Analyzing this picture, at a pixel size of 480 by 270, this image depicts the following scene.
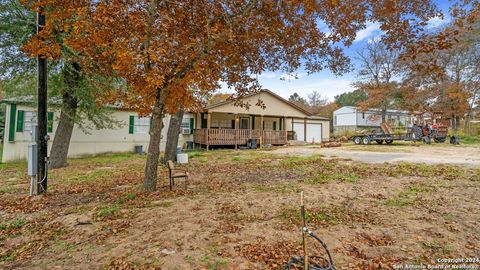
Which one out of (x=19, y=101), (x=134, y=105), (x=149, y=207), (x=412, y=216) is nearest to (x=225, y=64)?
(x=134, y=105)

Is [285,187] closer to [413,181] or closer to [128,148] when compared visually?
[413,181]

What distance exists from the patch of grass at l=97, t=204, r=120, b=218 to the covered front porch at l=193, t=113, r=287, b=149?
12430 millimetres

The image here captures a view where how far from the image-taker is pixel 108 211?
4.24 m

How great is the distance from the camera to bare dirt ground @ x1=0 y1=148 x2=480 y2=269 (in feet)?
9.33

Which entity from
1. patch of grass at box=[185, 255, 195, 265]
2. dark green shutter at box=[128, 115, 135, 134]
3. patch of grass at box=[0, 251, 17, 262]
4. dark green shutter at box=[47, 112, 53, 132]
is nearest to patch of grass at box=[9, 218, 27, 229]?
patch of grass at box=[0, 251, 17, 262]

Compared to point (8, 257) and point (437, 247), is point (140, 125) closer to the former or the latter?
point (8, 257)

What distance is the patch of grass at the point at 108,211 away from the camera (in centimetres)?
410

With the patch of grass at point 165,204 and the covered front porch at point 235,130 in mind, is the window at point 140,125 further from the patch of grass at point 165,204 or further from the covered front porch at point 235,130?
the patch of grass at point 165,204

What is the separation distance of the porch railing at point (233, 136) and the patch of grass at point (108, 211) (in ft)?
40.8

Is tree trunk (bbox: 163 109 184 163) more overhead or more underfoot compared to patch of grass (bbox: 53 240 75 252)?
more overhead

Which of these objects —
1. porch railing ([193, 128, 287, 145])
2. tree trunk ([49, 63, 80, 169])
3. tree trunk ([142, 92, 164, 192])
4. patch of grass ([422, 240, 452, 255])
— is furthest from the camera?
porch railing ([193, 128, 287, 145])

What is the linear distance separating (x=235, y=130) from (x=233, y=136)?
0.48 metres

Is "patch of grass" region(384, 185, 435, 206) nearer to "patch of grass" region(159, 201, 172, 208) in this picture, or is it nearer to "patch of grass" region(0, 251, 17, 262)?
"patch of grass" region(159, 201, 172, 208)

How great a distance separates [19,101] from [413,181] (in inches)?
622
